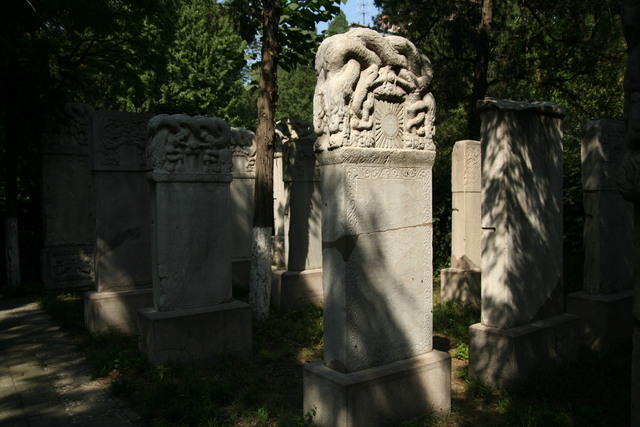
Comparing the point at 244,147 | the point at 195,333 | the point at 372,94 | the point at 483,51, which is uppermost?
the point at 483,51

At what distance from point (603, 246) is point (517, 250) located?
209 centimetres

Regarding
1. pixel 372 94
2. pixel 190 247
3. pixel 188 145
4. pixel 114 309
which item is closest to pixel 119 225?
pixel 114 309

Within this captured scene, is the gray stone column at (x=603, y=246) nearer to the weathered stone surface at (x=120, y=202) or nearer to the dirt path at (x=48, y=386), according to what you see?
the dirt path at (x=48, y=386)

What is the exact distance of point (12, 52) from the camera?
9.90 meters

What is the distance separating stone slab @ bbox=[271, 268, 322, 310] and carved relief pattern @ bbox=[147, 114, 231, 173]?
296cm

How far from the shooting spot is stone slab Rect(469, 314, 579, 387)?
4996 millimetres

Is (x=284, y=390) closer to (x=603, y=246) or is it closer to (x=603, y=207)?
(x=603, y=246)

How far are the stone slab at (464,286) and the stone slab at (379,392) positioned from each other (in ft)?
14.9

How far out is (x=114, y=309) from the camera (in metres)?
7.13

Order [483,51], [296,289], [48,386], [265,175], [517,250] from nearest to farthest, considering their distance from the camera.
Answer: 1. [517,250]
2. [48,386]
3. [265,175]
4. [296,289]
5. [483,51]

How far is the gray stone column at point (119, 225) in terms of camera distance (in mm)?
7166

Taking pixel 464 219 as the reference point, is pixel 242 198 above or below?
above

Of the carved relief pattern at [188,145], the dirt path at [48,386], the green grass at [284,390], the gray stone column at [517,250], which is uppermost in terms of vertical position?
the carved relief pattern at [188,145]

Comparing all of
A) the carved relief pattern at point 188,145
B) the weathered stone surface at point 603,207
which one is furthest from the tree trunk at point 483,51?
the carved relief pattern at point 188,145
